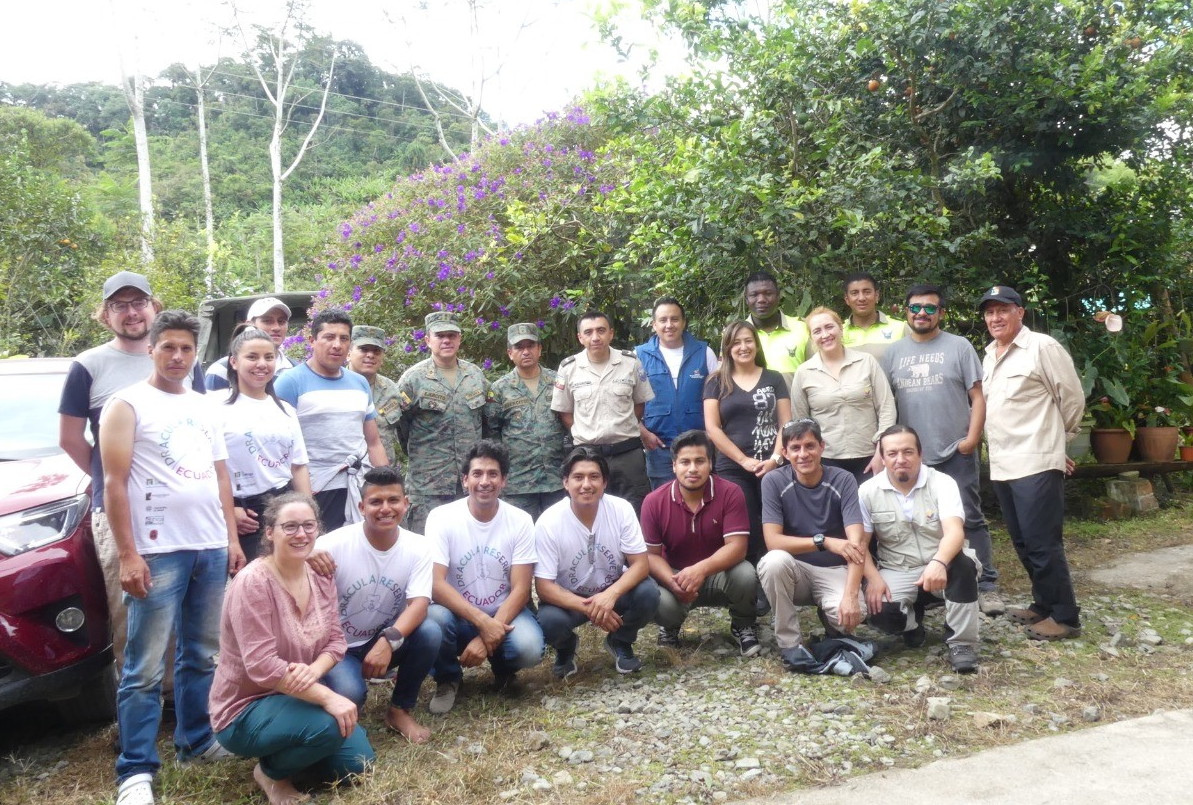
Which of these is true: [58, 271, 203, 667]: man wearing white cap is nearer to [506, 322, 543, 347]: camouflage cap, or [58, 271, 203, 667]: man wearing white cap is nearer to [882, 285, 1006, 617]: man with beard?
[506, 322, 543, 347]: camouflage cap

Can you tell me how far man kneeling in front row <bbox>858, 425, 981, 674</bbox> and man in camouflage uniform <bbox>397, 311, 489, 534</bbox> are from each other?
2150 mm

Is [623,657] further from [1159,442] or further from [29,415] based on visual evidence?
[1159,442]

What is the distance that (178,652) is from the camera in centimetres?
354

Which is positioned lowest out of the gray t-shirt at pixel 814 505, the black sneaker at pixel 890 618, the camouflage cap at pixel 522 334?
the black sneaker at pixel 890 618

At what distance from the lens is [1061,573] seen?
4.48 m

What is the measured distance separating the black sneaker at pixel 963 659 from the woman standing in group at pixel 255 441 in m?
2.94

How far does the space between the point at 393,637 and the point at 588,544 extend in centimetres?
110

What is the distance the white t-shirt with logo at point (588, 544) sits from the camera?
14.4ft

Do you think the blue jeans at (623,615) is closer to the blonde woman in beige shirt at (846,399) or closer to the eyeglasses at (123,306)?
the blonde woman in beige shirt at (846,399)

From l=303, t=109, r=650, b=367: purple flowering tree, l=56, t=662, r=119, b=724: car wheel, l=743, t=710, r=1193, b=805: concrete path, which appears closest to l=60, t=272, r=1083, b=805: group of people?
l=56, t=662, r=119, b=724: car wheel

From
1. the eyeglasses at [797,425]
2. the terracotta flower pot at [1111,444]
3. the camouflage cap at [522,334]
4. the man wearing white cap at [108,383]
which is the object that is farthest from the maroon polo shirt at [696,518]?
the terracotta flower pot at [1111,444]

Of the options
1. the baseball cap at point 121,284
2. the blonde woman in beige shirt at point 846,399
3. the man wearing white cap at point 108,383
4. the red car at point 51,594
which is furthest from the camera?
the blonde woman in beige shirt at point 846,399

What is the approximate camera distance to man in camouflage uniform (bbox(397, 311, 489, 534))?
5.14m

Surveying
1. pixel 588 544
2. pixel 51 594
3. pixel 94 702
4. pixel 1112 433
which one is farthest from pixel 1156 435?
pixel 51 594
